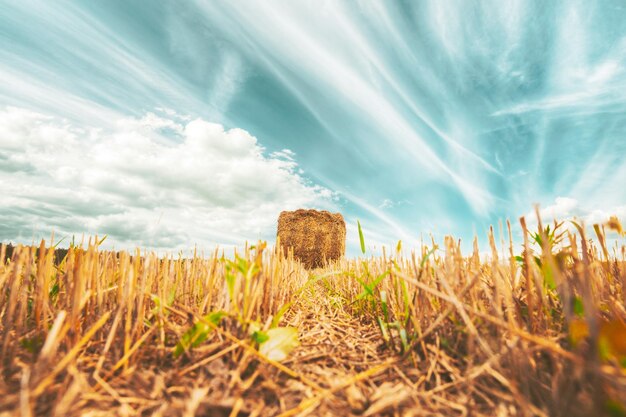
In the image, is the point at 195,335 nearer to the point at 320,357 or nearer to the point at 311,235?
the point at 320,357

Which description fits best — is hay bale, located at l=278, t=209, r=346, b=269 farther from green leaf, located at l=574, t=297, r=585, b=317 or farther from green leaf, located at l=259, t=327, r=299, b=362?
green leaf, located at l=574, t=297, r=585, b=317

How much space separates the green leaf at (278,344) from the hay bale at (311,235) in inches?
435

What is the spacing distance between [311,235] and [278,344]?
11.4m

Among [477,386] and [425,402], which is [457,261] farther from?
[425,402]

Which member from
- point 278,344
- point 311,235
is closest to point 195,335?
point 278,344

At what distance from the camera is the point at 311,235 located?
12.9 m

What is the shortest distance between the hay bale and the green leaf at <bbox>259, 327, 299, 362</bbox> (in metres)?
11.0

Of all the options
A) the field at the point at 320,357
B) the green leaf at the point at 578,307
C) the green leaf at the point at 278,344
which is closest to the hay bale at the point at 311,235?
the field at the point at 320,357

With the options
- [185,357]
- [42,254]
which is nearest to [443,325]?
[185,357]

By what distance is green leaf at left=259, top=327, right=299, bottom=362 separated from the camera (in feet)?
4.86

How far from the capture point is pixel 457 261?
1895 millimetres

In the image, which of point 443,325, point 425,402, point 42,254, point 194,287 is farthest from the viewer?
point 194,287

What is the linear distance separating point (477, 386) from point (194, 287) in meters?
2.03

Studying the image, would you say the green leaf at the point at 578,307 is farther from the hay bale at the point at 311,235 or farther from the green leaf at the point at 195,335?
the hay bale at the point at 311,235
